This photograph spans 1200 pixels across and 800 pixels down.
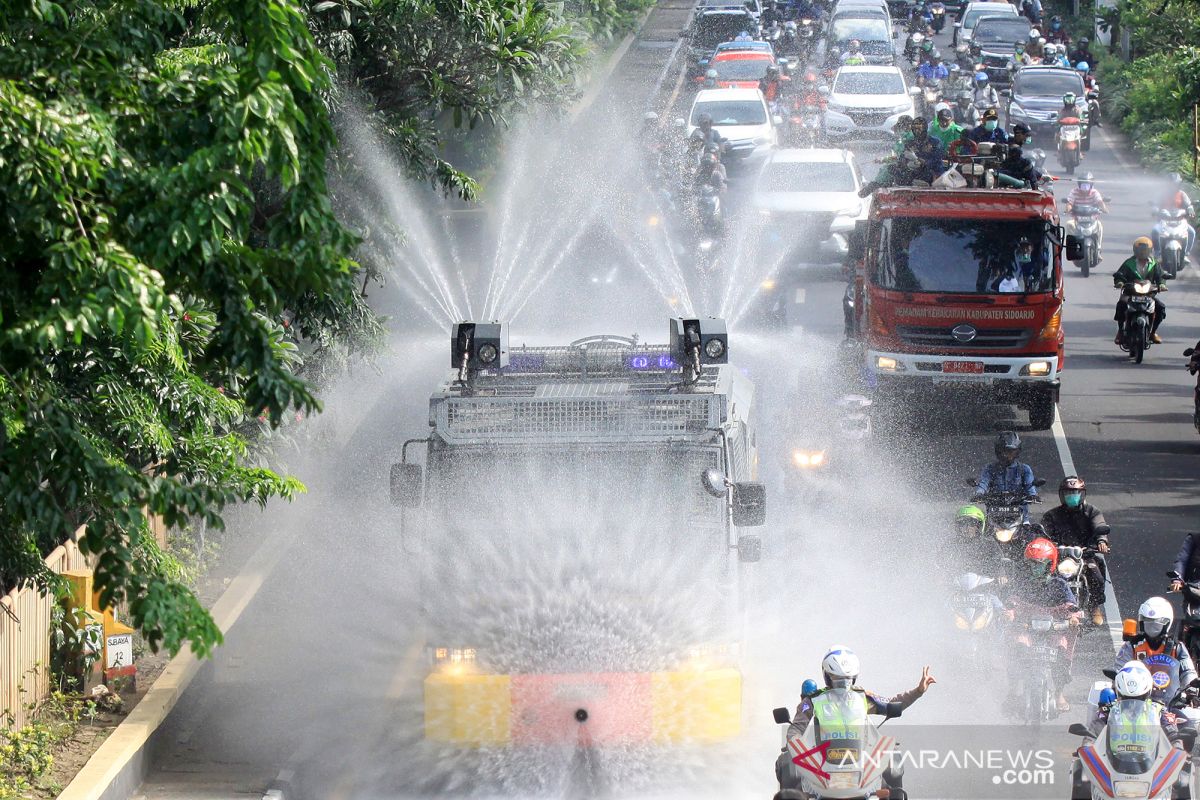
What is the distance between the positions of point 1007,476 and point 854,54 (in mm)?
38212

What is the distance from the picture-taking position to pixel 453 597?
36.8 ft

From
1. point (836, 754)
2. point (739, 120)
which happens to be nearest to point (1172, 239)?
point (739, 120)

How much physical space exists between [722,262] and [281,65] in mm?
21914

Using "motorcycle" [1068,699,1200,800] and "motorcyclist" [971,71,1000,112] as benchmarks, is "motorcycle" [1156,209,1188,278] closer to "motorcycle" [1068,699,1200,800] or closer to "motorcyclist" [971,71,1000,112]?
"motorcyclist" [971,71,1000,112]

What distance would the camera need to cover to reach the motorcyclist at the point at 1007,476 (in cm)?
1520

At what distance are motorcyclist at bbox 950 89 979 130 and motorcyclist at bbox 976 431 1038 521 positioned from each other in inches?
1124

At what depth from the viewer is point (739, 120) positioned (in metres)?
41.1

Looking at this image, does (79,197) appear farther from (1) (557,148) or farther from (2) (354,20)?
(1) (557,148)

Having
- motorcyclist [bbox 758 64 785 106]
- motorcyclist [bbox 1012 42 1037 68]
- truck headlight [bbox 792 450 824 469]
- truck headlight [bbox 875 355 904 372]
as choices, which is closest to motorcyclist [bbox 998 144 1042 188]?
truck headlight [bbox 875 355 904 372]

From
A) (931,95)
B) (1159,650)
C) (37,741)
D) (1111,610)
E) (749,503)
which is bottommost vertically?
(37,741)

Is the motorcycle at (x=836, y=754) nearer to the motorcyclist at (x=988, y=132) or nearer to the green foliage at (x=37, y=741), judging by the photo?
the green foliage at (x=37, y=741)

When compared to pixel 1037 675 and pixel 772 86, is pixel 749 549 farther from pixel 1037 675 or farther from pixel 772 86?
pixel 772 86

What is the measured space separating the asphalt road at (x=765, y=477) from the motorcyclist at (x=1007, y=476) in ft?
3.30

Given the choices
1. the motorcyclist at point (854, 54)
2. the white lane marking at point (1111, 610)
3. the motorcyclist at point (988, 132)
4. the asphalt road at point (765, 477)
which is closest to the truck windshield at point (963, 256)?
the asphalt road at point (765, 477)
